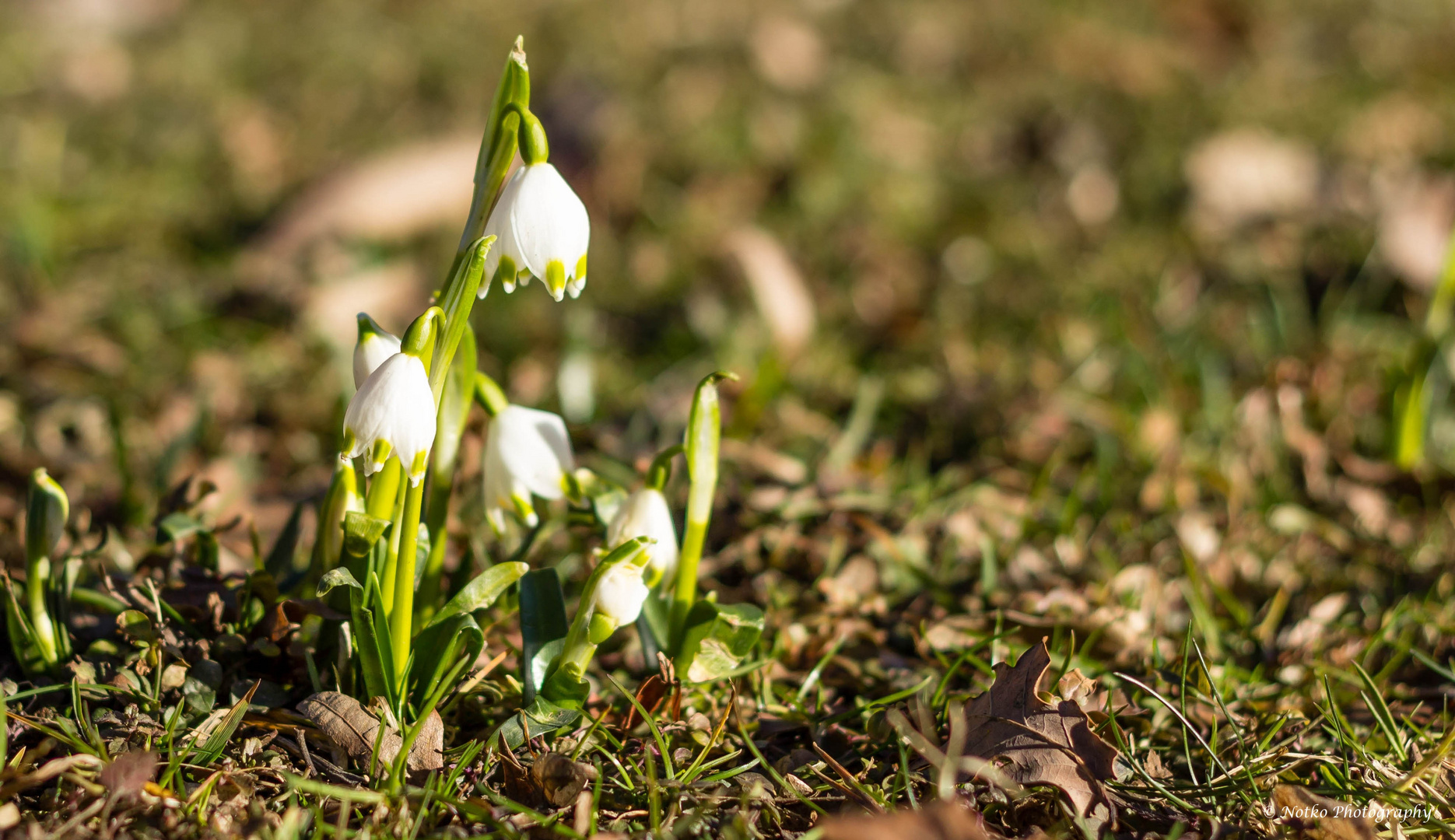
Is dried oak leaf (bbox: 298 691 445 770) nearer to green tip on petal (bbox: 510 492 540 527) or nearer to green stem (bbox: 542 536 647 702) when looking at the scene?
green stem (bbox: 542 536 647 702)

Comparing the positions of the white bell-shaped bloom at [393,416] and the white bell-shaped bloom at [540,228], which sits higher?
the white bell-shaped bloom at [540,228]

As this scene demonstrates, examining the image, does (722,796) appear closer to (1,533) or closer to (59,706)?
(59,706)

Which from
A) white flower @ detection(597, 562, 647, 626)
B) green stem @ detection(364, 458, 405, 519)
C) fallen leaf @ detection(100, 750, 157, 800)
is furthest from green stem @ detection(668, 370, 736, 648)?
fallen leaf @ detection(100, 750, 157, 800)

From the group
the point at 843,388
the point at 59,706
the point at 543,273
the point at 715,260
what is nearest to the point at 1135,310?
the point at 843,388

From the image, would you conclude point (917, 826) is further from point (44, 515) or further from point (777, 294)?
point (777, 294)

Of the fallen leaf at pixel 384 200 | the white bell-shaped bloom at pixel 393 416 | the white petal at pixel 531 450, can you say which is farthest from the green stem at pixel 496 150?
the fallen leaf at pixel 384 200

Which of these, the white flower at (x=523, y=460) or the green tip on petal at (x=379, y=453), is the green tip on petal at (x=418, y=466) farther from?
the white flower at (x=523, y=460)
